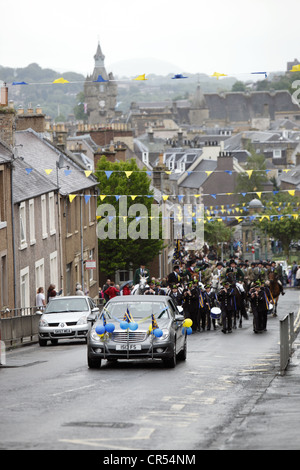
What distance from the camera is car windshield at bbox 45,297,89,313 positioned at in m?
28.0

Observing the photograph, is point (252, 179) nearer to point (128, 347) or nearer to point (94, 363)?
point (94, 363)

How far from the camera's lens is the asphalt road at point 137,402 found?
10648 mm

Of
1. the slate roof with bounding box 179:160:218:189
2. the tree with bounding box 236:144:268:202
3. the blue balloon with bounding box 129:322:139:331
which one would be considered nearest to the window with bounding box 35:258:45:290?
the blue balloon with bounding box 129:322:139:331

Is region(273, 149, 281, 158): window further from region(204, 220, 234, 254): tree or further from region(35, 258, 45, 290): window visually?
region(35, 258, 45, 290): window

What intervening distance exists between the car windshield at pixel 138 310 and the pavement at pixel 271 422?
3.35m

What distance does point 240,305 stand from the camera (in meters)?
31.7

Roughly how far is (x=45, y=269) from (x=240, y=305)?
30.9 ft

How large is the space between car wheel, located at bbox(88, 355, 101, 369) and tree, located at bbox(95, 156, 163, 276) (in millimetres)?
39497

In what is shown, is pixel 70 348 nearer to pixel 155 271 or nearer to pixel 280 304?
pixel 280 304

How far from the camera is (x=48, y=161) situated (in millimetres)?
43875

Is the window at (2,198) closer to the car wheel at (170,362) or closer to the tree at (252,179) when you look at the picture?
the car wheel at (170,362)

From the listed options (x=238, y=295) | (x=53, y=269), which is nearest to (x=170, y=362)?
(x=238, y=295)

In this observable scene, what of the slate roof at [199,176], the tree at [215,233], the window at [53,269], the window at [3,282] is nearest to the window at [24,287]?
the window at [3,282]

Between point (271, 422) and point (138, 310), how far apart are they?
7602 mm
